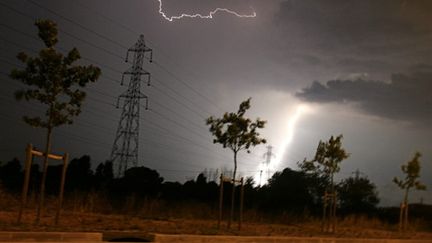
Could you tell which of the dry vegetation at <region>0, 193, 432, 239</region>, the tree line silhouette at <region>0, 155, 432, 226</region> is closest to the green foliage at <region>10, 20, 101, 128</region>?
the dry vegetation at <region>0, 193, 432, 239</region>

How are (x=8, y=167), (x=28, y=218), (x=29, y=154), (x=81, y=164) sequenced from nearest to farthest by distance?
1. (x=29, y=154)
2. (x=28, y=218)
3. (x=8, y=167)
4. (x=81, y=164)

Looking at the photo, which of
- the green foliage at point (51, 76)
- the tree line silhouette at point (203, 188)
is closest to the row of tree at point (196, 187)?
the tree line silhouette at point (203, 188)

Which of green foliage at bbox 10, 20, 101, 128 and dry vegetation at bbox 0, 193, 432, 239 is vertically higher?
green foliage at bbox 10, 20, 101, 128

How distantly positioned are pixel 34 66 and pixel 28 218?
5.27 metres

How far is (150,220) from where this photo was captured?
2211 centimetres

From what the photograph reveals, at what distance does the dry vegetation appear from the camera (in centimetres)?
1712

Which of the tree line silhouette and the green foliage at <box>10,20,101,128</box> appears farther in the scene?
the tree line silhouette

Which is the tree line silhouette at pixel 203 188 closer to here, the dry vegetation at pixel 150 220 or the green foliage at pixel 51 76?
the dry vegetation at pixel 150 220

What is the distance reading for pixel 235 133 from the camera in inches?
862

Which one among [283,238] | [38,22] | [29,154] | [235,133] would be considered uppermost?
[38,22]

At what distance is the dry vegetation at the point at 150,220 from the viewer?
674 inches

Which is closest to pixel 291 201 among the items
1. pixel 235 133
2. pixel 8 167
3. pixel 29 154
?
pixel 8 167

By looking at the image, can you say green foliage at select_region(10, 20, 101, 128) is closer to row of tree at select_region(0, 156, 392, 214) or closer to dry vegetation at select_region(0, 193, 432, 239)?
Result: dry vegetation at select_region(0, 193, 432, 239)

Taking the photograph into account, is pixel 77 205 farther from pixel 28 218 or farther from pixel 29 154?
pixel 29 154
